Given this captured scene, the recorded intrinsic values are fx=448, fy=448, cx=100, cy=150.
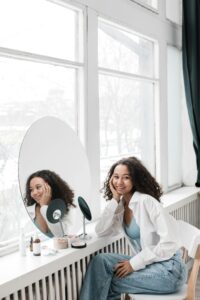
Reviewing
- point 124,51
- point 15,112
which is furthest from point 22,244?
point 124,51

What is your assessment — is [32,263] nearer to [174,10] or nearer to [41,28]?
[41,28]

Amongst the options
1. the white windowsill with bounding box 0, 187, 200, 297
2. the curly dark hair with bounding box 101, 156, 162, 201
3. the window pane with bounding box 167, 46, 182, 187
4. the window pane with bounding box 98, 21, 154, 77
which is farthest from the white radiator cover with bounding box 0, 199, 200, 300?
the window pane with bounding box 167, 46, 182, 187

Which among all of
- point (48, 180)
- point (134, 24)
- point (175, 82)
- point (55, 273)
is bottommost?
point (55, 273)

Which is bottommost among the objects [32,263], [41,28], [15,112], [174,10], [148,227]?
[32,263]

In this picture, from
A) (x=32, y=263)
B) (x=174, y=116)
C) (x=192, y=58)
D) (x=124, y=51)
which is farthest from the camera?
(x=174, y=116)

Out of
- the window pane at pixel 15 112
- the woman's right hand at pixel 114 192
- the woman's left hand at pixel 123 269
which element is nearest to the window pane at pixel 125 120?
the woman's right hand at pixel 114 192

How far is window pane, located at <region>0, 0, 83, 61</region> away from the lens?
219 cm

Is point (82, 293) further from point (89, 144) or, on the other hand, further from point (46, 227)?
point (89, 144)

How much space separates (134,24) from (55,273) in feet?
6.34

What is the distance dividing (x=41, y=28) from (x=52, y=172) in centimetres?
79

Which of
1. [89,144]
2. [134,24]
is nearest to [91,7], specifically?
[134,24]

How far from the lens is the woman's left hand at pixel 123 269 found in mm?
2287

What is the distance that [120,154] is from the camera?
10.6 feet

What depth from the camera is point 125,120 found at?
10.8 ft
